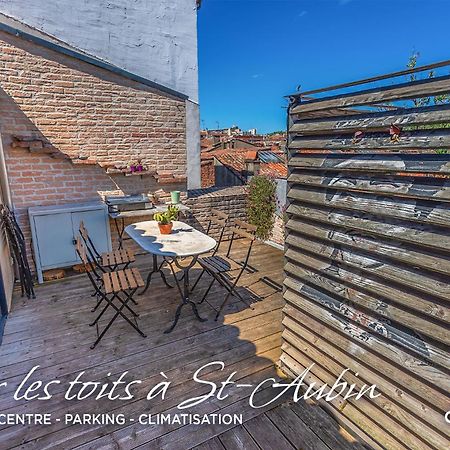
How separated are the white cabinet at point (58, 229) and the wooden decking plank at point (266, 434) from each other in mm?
3424

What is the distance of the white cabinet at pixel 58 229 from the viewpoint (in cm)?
414

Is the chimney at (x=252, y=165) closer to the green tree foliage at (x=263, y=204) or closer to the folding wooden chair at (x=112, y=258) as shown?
the green tree foliage at (x=263, y=204)

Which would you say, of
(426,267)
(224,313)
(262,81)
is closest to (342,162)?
(426,267)

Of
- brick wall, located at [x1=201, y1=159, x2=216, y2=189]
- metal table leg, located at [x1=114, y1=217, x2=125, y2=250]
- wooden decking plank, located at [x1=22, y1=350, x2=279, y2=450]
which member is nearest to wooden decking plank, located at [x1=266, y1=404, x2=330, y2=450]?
wooden decking plank, located at [x1=22, y1=350, x2=279, y2=450]

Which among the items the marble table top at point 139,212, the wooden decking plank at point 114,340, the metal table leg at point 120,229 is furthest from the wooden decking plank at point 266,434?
the metal table leg at point 120,229

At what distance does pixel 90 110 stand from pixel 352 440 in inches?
197

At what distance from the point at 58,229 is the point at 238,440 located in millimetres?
3610

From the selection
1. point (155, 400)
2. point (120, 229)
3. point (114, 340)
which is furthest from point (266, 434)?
point (120, 229)

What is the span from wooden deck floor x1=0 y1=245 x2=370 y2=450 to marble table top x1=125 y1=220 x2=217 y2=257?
81 centimetres

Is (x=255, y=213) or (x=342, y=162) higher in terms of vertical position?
(x=342, y=162)

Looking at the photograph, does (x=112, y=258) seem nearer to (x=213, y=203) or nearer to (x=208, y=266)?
(x=208, y=266)

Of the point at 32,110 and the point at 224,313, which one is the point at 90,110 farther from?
the point at 224,313

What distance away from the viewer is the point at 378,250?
175 centimetres

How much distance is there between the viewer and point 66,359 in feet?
8.82
